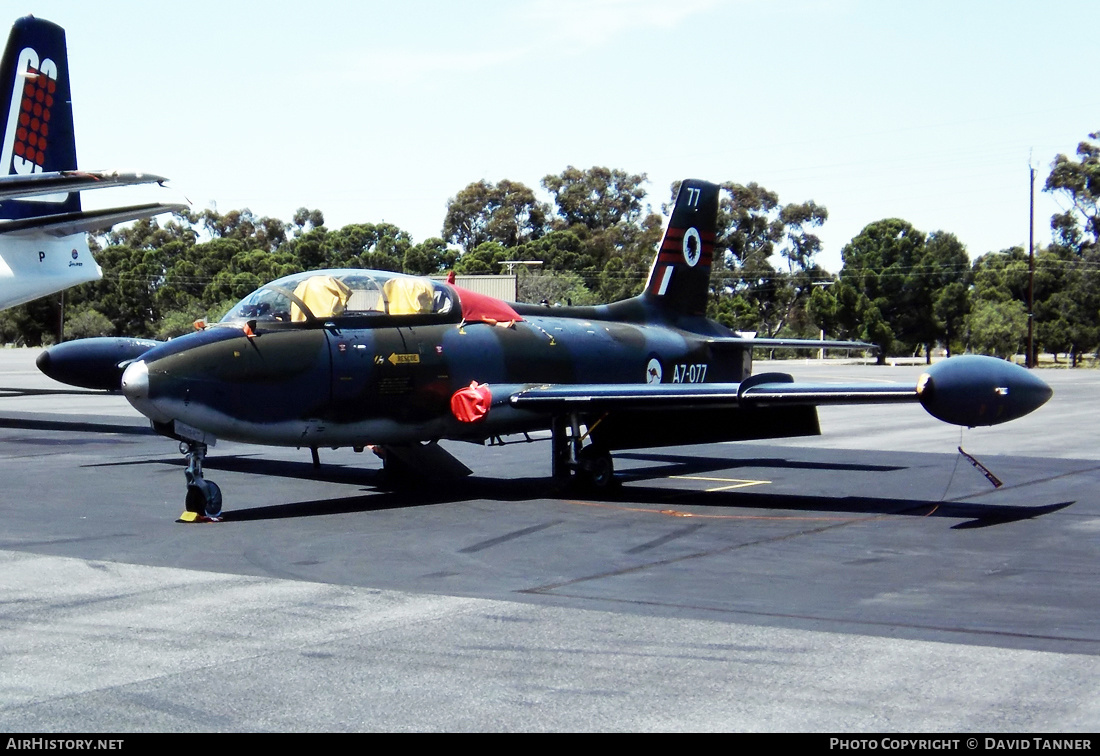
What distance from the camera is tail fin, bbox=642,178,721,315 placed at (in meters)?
20.2

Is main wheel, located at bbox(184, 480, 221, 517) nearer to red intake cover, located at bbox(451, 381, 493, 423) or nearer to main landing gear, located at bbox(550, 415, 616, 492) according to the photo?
red intake cover, located at bbox(451, 381, 493, 423)

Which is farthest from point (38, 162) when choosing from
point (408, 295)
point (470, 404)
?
point (470, 404)

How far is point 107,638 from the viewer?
318 inches

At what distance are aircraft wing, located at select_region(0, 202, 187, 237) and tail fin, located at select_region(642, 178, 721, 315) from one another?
11546 millimetres

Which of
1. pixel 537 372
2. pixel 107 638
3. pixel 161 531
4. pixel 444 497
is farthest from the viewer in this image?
pixel 537 372

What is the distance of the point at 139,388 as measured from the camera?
1298 centimetres

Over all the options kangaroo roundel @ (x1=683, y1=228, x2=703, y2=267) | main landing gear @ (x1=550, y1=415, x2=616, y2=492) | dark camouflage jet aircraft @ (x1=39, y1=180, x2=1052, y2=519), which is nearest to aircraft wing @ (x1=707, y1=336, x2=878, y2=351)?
dark camouflage jet aircraft @ (x1=39, y1=180, x2=1052, y2=519)

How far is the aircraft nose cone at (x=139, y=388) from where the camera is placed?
1298cm

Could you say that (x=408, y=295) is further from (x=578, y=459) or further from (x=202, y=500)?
(x=202, y=500)

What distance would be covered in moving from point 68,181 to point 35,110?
34.8ft
